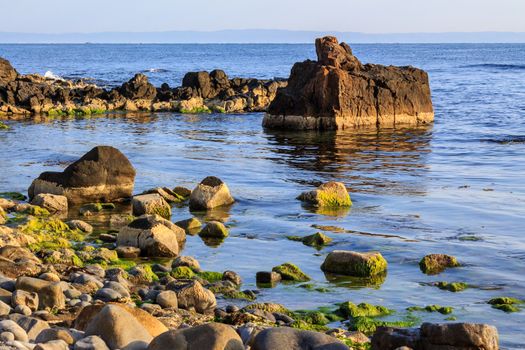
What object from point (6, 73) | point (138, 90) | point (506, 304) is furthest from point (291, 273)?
point (6, 73)

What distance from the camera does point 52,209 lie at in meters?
21.9

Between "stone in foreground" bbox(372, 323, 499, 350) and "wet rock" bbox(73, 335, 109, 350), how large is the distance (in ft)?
10.4

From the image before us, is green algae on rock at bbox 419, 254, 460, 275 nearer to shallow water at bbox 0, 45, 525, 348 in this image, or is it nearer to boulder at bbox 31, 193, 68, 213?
shallow water at bbox 0, 45, 525, 348

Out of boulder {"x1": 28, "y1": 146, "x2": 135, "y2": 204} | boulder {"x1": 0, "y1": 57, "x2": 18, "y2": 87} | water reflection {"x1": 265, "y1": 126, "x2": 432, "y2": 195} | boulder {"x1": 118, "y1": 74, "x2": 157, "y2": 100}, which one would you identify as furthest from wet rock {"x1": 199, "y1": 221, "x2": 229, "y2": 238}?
boulder {"x1": 0, "y1": 57, "x2": 18, "y2": 87}

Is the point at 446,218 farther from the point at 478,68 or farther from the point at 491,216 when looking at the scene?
the point at 478,68

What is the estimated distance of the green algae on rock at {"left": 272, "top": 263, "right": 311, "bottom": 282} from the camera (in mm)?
15531

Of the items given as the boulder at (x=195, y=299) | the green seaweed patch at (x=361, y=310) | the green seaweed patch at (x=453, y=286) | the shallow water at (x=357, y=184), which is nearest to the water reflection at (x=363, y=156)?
the shallow water at (x=357, y=184)

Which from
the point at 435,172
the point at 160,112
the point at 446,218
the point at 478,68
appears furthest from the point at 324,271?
the point at 478,68

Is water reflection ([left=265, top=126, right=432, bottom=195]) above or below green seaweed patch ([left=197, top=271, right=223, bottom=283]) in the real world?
below

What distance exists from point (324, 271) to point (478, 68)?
105 meters

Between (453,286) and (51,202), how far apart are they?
1103cm

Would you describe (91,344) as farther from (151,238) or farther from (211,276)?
(151,238)

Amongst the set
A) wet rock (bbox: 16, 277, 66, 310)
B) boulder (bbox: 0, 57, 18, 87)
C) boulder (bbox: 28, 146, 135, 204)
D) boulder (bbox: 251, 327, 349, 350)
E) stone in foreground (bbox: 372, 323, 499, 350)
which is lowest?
boulder (bbox: 0, 57, 18, 87)

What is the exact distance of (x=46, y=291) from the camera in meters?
11.2
